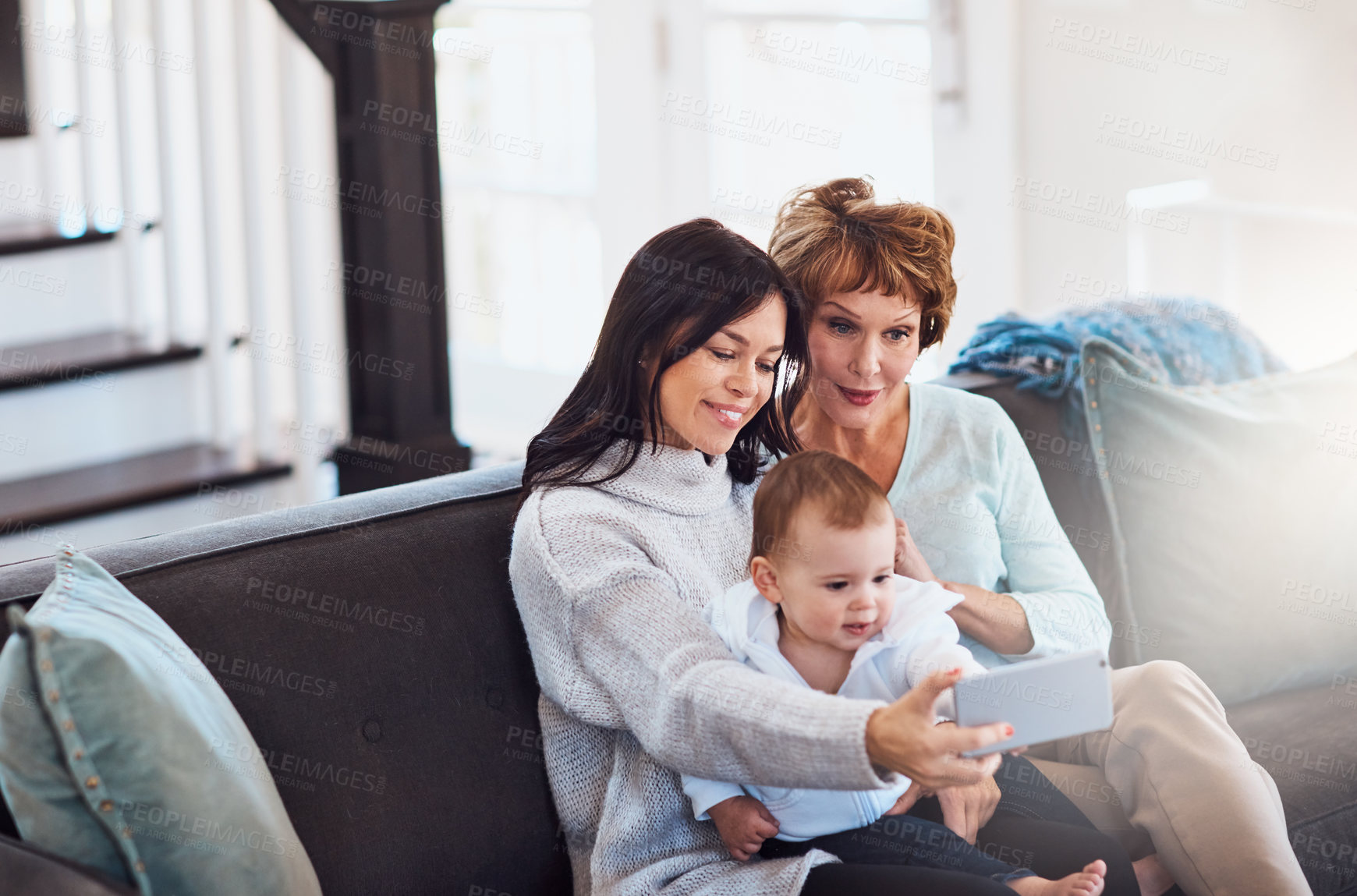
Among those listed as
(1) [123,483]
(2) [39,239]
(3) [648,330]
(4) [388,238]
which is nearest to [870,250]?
(3) [648,330]

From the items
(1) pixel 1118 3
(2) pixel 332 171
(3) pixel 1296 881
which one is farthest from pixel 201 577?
(1) pixel 1118 3

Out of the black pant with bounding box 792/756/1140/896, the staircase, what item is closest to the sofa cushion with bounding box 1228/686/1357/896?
the black pant with bounding box 792/756/1140/896

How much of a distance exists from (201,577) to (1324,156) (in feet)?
9.99

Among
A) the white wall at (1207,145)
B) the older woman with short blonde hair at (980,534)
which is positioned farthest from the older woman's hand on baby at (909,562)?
the white wall at (1207,145)

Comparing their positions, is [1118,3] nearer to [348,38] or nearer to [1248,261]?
[1248,261]

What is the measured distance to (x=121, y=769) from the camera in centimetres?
106

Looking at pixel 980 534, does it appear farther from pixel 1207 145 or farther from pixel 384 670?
pixel 1207 145

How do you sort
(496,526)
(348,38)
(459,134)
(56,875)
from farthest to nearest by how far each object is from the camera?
(459,134) → (348,38) → (496,526) → (56,875)

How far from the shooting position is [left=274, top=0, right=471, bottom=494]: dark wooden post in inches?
97.7

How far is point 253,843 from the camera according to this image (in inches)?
43.9

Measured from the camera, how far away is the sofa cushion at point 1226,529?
1.96m

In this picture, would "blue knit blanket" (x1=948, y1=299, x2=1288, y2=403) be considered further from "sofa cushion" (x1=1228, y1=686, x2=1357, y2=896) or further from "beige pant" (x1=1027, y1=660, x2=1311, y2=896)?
"beige pant" (x1=1027, y1=660, x2=1311, y2=896)

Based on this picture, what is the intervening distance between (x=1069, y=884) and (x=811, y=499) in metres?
0.46

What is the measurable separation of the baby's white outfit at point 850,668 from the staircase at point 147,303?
1529 mm
